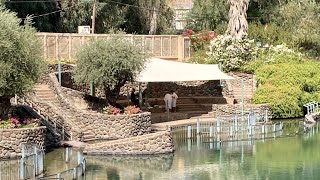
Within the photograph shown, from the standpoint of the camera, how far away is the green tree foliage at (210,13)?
198 feet

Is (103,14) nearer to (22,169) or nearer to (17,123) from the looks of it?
(17,123)

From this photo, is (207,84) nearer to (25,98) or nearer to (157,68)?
(157,68)

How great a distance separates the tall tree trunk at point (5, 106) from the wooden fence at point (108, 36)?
22.2 feet

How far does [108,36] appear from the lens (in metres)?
37.3

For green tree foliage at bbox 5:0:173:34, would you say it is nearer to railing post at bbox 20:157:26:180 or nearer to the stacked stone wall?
the stacked stone wall

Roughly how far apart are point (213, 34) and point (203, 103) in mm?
10348

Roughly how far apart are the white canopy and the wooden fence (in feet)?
3.12

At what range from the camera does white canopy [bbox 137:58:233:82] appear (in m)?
37.2

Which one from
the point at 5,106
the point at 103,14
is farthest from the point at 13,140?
the point at 103,14

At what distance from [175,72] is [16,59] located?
12.9 metres

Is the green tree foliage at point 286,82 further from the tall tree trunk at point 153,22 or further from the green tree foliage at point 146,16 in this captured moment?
the green tree foliage at point 146,16

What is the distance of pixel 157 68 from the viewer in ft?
127

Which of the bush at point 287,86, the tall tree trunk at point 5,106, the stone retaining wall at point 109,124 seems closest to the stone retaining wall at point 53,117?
the stone retaining wall at point 109,124

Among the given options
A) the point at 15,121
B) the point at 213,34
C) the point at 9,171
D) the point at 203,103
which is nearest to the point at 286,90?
the point at 203,103
